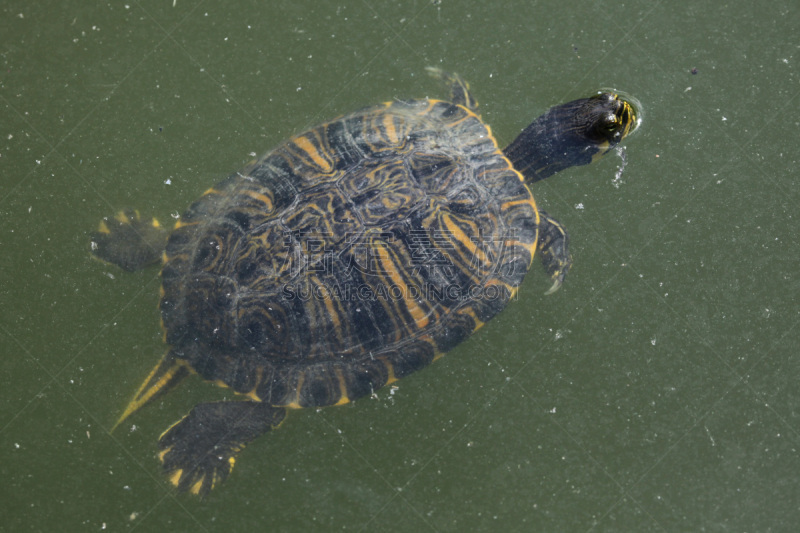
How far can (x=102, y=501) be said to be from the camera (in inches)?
126

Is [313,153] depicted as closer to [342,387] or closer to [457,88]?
[457,88]

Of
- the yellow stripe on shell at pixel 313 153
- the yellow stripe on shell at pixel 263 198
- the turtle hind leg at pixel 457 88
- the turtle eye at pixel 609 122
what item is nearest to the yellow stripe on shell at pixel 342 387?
the yellow stripe on shell at pixel 263 198

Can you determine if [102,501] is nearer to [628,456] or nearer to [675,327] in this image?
[628,456]

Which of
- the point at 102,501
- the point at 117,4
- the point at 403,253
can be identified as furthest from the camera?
the point at 117,4

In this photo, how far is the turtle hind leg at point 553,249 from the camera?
3.24m

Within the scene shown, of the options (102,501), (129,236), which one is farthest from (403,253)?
(102,501)

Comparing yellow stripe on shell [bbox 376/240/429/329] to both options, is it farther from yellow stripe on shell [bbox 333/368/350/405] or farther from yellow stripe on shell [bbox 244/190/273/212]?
yellow stripe on shell [bbox 244/190/273/212]

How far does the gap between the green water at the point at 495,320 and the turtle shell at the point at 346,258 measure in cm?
40

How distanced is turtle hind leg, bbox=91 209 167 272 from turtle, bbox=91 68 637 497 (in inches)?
15.1

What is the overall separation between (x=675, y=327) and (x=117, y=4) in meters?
3.91

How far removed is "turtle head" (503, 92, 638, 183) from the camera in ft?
9.92

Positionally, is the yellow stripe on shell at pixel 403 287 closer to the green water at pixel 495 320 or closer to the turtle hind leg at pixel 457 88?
the green water at pixel 495 320

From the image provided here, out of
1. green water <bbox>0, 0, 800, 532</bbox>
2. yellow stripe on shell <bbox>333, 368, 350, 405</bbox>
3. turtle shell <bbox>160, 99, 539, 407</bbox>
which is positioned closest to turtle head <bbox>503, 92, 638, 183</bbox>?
green water <bbox>0, 0, 800, 532</bbox>

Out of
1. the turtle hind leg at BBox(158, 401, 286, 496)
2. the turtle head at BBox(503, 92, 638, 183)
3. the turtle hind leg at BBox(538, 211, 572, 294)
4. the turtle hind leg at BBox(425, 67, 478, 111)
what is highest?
the turtle hind leg at BBox(425, 67, 478, 111)
